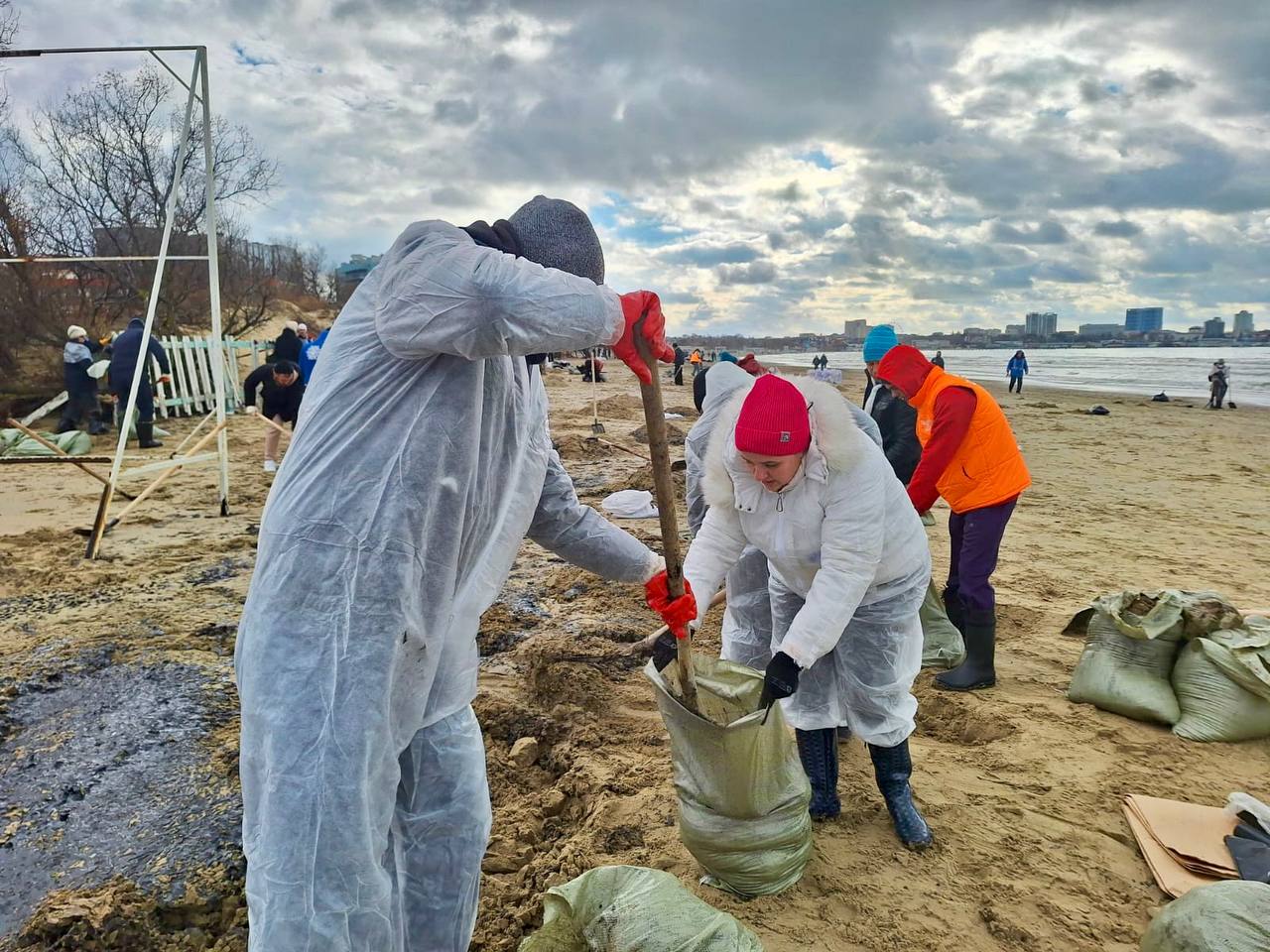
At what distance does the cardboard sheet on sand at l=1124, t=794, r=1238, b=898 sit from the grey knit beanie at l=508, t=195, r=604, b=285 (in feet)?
8.57

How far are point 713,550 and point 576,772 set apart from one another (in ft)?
3.76

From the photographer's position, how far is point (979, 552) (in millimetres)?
3939

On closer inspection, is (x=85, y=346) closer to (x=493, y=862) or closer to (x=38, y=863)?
(x=38, y=863)

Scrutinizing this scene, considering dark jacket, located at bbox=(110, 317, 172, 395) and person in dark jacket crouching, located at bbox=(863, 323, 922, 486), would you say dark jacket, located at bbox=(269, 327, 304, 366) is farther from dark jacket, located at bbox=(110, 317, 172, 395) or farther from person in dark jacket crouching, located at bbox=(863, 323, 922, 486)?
person in dark jacket crouching, located at bbox=(863, 323, 922, 486)

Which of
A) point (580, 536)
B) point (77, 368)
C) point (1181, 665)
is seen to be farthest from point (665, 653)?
point (77, 368)

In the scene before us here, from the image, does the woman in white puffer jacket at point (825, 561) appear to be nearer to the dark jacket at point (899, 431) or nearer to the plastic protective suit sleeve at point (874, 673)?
the plastic protective suit sleeve at point (874, 673)

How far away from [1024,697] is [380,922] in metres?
3.40

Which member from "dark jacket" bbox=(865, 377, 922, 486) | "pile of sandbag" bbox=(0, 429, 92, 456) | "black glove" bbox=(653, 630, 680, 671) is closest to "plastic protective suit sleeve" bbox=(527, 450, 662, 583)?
"black glove" bbox=(653, 630, 680, 671)

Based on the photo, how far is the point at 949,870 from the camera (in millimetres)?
2600

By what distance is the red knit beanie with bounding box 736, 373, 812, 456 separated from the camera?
229 cm

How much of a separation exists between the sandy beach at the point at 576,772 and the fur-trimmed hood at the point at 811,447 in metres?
1.26

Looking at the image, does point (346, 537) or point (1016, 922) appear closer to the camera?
point (346, 537)

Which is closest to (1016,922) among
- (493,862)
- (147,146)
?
(493,862)

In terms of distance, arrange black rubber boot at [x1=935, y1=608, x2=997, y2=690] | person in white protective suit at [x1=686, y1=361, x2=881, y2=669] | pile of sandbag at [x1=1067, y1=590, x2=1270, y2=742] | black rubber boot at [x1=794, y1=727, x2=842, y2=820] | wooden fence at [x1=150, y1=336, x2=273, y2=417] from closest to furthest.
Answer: black rubber boot at [x1=794, y1=727, x2=842, y2=820], person in white protective suit at [x1=686, y1=361, x2=881, y2=669], pile of sandbag at [x1=1067, y1=590, x2=1270, y2=742], black rubber boot at [x1=935, y1=608, x2=997, y2=690], wooden fence at [x1=150, y1=336, x2=273, y2=417]
